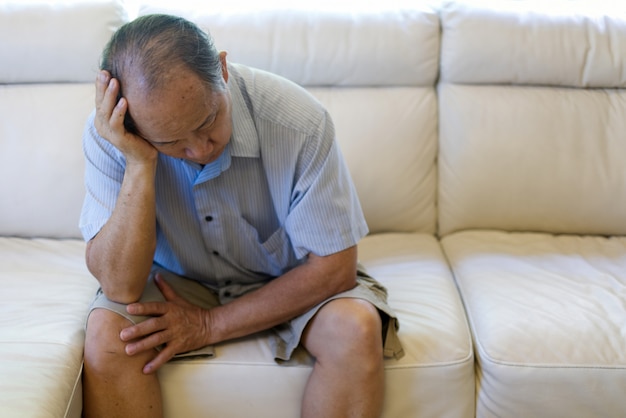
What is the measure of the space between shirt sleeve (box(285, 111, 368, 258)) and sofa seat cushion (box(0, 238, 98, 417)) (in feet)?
1.69

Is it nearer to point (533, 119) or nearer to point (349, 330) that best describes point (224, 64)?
point (349, 330)

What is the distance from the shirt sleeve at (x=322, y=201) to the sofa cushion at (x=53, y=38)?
81cm

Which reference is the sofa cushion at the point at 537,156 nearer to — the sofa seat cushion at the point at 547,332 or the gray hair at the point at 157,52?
the sofa seat cushion at the point at 547,332

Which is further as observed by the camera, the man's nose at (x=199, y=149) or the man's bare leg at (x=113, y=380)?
the man's bare leg at (x=113, y=380)

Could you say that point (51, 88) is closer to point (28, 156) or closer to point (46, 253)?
point (28, 156)

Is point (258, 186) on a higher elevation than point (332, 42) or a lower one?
lower

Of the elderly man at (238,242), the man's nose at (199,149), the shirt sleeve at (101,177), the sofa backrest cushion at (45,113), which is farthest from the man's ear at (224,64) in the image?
the sofa backrest cushion at (45,113)

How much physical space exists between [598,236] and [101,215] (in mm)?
1334

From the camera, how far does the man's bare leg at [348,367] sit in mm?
1425

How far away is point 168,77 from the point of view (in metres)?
1.22

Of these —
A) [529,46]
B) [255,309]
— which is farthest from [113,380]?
[529,46]

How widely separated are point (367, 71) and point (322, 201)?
2.16ft

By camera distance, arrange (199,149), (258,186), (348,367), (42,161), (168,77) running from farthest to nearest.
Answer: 1. (42,161)
2. (258,186)
3. (348,367)
4. (199,149)
5. (168,77)

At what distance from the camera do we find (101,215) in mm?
1500
